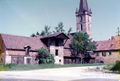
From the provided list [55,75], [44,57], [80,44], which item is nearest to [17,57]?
[44,57]

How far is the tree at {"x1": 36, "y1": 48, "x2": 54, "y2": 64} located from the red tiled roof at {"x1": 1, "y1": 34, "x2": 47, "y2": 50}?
6.07 ft

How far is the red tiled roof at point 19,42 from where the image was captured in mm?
36219

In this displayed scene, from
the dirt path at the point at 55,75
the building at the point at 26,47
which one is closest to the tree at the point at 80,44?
the building at the point at 26,47

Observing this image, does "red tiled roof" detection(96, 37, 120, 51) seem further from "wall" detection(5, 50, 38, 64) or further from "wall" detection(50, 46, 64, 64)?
"wall" detection(5, 50, 38, 64)

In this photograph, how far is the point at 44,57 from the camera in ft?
123

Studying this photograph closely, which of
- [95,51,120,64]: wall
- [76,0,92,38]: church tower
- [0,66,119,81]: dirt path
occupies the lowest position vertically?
[0,66,119,81]: dirt path

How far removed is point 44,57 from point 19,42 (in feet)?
16.7

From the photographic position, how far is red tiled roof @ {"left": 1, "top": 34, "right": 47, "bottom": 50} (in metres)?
36.2

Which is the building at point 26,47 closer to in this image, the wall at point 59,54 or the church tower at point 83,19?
the wall at point 59,54

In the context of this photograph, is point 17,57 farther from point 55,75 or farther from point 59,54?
point 55,75

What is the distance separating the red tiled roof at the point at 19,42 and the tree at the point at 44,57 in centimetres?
185

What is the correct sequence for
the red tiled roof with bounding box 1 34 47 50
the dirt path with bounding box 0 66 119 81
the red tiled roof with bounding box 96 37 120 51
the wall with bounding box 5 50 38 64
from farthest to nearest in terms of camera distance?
the red tiled roof with bounding box 96 37 120 51 → the red tiled roof with bounding box 1 34 47 50 → the wall with bounding box 5 50 38 64 → the dirt path with bounding box 0 66 119 81

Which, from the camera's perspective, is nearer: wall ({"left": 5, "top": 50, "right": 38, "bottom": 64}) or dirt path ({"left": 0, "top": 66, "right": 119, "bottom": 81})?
dirt path ({"left": 0, "top": 66, "right": 119, "bottom": 81})

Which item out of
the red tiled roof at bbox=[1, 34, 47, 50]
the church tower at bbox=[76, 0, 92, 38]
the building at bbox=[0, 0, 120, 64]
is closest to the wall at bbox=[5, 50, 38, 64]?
the building at bbox=[0, 0, 120, 64]
